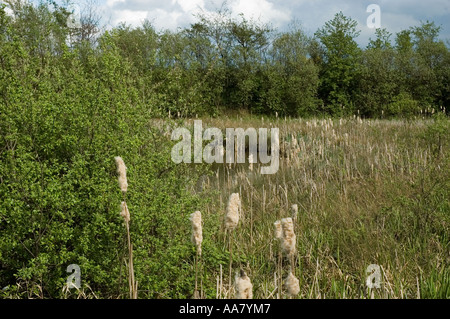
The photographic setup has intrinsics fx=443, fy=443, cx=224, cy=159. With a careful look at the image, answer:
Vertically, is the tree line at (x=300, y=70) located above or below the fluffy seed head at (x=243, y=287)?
above

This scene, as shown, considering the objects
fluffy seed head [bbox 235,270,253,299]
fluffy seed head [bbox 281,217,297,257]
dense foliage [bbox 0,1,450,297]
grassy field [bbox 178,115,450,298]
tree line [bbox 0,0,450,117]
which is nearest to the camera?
fluffy seed head [bbox 235,270,253,299]

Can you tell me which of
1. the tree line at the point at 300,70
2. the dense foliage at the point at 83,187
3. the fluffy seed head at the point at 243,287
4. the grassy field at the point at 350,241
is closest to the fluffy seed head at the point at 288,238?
the fluffy seed head at the point at 243,287

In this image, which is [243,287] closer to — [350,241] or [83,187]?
[83,187]

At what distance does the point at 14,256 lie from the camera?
12.3 feet

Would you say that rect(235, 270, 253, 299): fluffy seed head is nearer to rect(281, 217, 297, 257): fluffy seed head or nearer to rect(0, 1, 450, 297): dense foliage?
rect(281, 217, 297, 257): fluffy seed head

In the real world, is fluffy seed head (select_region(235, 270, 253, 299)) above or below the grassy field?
above

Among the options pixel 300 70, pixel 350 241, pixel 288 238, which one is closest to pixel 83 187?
pixel 288 238

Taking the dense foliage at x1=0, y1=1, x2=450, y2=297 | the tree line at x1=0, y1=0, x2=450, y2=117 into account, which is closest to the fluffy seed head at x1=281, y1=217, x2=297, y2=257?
the dense foliage at x1=0, y1=1, x2=450, y2=297

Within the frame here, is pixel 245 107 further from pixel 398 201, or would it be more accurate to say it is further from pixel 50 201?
pixel 50 201

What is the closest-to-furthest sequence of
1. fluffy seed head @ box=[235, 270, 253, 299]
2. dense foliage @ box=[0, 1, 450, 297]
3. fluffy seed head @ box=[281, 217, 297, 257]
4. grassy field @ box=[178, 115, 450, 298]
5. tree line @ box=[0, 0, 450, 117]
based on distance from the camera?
fluffy seed head @ box=[235, 270, 253, 299] → fluffy seed head @ box=[281, 217, 297, 257] → dense foliage @ box=[0, 1, 450, 297] → grassy field @ box=[178, 115, 450, 298] → tree line @ box=[0, 0, 450, 117]

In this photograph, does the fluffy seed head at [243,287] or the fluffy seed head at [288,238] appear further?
the fluffy seed head at [288,238]

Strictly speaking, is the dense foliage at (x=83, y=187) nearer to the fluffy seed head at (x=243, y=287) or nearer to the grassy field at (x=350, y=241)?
the grassy field at (x=350, y=241)

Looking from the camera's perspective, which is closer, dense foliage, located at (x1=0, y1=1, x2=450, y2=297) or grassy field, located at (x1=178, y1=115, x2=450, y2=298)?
dense foliage, located at (x1=0, y1=1, x2=450, y2=297)
